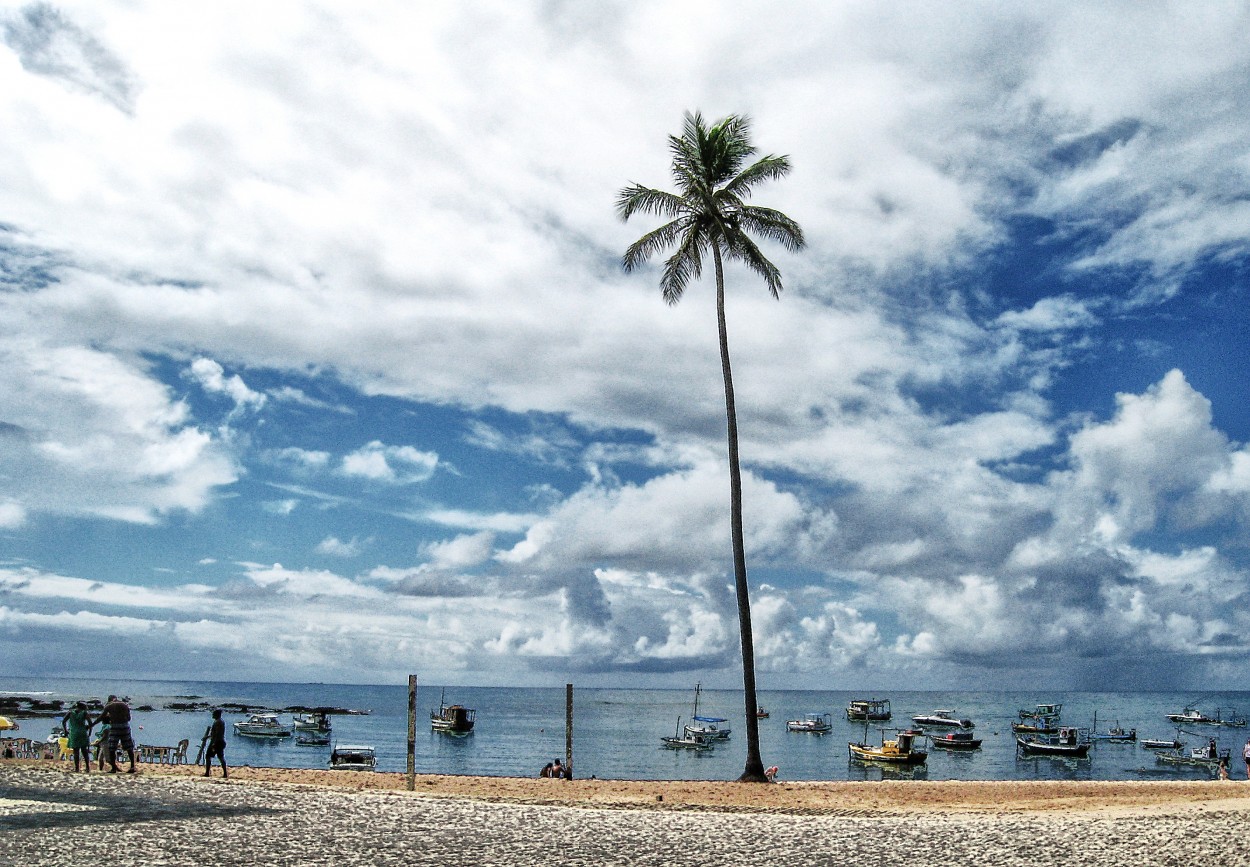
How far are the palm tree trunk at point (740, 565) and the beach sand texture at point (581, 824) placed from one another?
314 centimetres

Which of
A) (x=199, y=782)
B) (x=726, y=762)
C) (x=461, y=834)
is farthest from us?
(x=726, y=762)

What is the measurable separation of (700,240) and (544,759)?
87.8m

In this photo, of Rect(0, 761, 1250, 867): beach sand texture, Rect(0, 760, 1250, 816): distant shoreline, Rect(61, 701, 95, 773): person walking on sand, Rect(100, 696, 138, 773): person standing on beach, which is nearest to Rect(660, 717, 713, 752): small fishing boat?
Rect(0, 760, 1250, 816): distant shoreline

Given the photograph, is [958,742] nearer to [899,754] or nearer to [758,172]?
[899,754]

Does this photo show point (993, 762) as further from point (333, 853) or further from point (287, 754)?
point (333, 853)

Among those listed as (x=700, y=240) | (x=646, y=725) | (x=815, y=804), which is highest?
(x=700, y=240)

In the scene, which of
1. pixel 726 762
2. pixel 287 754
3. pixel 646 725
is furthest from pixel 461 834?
pixel 646 725

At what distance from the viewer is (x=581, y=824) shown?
61.1ft

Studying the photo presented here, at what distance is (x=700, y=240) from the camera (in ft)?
106

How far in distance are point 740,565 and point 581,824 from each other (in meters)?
12.9

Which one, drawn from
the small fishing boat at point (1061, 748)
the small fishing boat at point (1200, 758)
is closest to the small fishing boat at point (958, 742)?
the small fishing boat at point (1061, 748)

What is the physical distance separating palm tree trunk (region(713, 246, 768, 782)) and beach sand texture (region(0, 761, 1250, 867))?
3.14 meters

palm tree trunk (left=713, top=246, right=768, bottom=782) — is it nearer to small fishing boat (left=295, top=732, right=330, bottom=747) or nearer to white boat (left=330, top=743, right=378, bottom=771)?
white boat (left=330, top=743, right=378, bottom=771)

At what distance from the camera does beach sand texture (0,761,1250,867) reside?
15016 millimetres
